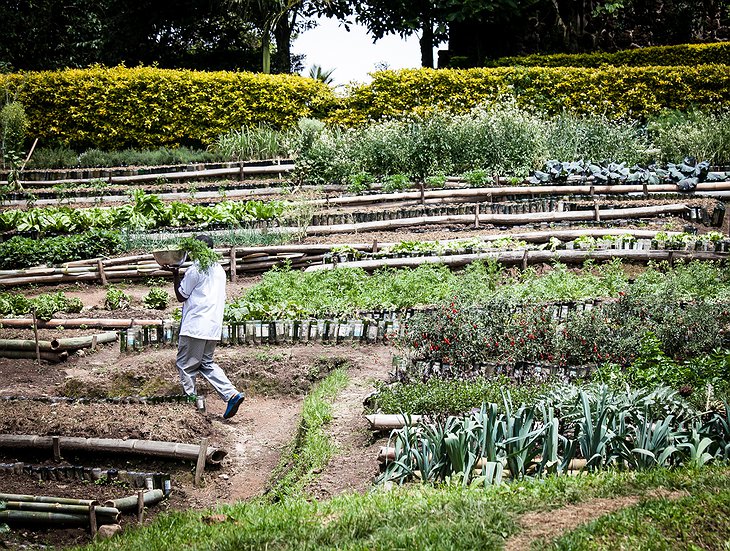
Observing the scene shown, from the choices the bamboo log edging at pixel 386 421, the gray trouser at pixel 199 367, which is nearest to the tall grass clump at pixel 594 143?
the gray trouser at pixel 199 367

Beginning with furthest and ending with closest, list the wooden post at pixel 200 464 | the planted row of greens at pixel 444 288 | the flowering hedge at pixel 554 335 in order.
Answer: the planted row of greens at pixel 444 288, the flowering hedge at pixel 554 335, the wooden post at pixel 200 464

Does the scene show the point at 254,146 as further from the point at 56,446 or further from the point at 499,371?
the point at 56,446

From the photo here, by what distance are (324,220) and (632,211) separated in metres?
5.01

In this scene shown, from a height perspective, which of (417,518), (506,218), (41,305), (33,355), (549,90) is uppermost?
(549,90)

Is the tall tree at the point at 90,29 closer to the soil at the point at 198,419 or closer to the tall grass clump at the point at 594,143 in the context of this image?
the tall grass clump at the point at 594,143

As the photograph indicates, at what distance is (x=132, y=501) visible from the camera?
6.74 m

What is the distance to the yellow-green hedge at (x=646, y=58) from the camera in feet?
76.1

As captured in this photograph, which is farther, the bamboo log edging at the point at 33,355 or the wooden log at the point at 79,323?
the wooden log at the point at 79,323

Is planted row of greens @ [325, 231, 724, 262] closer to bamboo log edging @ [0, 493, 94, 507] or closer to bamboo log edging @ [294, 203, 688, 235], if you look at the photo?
bamboo log edging @ [294, 203, 688, 235]

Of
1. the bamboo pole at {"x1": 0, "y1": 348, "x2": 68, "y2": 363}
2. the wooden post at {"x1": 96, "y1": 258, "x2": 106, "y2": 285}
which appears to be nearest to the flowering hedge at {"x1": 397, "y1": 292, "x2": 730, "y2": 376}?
the bamboo pole at {"x1": 0, "y1": 348, "x2": 68, "y2": 363}

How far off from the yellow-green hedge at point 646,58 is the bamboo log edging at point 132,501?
60.9ft

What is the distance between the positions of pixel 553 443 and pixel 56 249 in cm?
1006

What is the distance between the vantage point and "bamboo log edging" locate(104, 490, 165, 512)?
6.62 meters

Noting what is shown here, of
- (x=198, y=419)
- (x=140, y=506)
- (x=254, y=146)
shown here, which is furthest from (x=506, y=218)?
(x=140, y=506)
